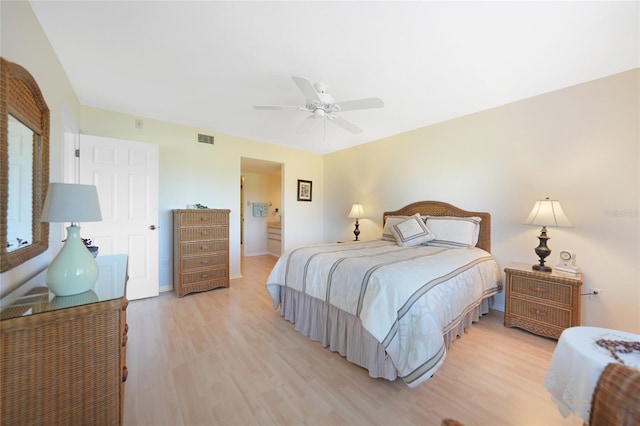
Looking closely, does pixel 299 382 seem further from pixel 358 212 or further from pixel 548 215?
pixel 358 212

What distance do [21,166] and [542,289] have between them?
3992 mm

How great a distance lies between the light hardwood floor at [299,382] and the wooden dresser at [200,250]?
33.7 inches

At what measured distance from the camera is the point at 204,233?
3527 millimetres

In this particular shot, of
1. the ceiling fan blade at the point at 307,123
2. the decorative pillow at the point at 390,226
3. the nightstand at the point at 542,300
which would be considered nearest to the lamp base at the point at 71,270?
the ceiling fan blade at the point at 307,123

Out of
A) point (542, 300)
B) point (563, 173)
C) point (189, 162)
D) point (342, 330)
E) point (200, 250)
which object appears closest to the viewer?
point (342, 330)

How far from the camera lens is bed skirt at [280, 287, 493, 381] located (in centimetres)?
172

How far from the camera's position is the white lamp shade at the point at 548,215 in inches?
89.4

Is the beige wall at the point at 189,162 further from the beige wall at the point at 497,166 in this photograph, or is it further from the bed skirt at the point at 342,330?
the bed skirt at the point at 342,330

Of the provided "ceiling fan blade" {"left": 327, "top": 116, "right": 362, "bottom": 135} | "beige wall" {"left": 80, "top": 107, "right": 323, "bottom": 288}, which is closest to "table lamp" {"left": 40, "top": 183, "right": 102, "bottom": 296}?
"ceiling fan blade" {"left": 327, "top": 116, "right": 362, "bottom": 135}

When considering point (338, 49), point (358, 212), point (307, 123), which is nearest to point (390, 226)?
point (358, 212)

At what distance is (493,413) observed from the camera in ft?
4.75

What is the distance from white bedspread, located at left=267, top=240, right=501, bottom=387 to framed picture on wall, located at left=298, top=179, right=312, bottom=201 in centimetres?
266

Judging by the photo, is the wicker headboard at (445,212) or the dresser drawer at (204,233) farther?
the dresser drawer at (204,233)

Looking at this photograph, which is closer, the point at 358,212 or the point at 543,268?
the point at 543,268
